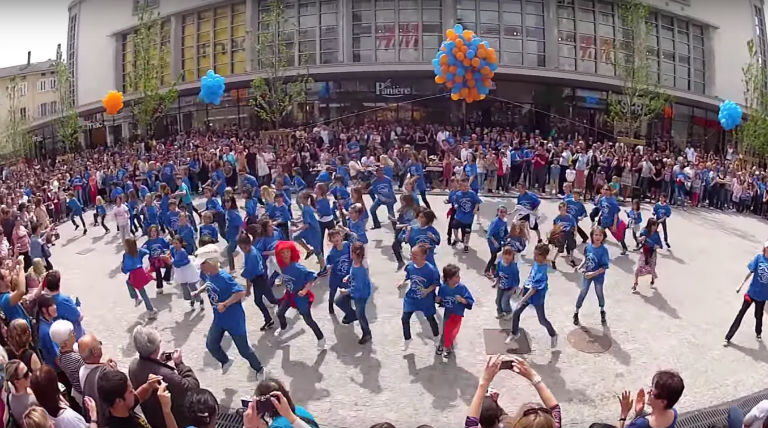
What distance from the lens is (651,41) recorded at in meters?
33.6

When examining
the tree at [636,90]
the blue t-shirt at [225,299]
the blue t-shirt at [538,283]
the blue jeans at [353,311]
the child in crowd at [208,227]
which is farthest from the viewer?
the tree at [636,90]

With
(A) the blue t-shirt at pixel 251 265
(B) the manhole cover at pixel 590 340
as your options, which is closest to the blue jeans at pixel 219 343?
(A) the blue t-shirt at pixel 251 265

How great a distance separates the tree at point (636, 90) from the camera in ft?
87.9

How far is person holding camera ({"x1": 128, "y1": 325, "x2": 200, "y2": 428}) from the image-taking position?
16.0 feet

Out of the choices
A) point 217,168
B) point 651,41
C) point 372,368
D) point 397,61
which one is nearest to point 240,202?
point 217,168

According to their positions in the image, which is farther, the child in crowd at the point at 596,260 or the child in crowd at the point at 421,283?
the child in crowd at the point at 596,260

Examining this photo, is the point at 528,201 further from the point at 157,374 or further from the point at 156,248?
the point at 157,374

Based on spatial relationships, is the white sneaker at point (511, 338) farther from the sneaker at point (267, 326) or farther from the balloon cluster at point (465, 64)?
the balloon cluster at point (465, 64)

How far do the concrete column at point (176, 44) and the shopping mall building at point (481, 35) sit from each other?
0.24 ft

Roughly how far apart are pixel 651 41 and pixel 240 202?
2526 cm

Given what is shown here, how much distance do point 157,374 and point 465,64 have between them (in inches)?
570

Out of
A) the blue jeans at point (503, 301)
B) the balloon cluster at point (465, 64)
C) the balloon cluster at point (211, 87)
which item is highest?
the balloon cluster at point (211, 87)

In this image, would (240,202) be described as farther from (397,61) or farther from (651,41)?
(651,41)

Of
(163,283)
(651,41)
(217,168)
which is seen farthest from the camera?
(651,41)
